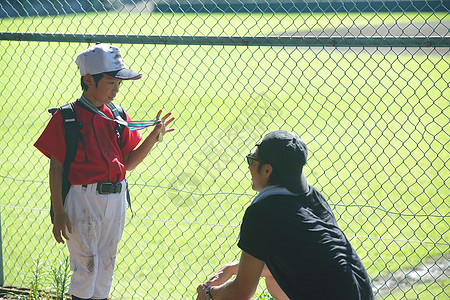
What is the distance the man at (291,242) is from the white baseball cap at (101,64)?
38.2 inches

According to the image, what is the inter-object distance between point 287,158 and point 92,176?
1.16 m

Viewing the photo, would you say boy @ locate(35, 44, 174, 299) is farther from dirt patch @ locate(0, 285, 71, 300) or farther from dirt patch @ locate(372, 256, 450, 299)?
dirt patch @ locate(372, 256, 450, 299)

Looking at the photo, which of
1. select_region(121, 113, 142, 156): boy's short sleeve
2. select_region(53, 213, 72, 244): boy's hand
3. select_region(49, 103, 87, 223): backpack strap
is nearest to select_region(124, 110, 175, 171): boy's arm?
select_region(121, 113, 142, 156): boy's short sleeve

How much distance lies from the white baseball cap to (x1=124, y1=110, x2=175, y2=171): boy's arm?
32cm

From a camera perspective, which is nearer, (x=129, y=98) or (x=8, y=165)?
(x=8, y=165)

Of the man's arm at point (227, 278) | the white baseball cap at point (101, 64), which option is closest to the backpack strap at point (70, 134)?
the white baseball cap at point (101, 64)

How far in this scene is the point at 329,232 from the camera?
2.38 m

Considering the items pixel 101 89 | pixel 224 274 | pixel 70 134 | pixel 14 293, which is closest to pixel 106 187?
pixel 70 134

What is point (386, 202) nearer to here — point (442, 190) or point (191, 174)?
point (442, 190)

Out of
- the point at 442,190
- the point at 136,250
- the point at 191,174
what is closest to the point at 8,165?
the point at 191,174

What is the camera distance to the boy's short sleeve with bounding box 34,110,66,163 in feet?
9.52

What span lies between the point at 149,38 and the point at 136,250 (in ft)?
7.61

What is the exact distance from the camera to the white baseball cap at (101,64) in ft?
9.67

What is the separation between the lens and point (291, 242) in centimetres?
232
